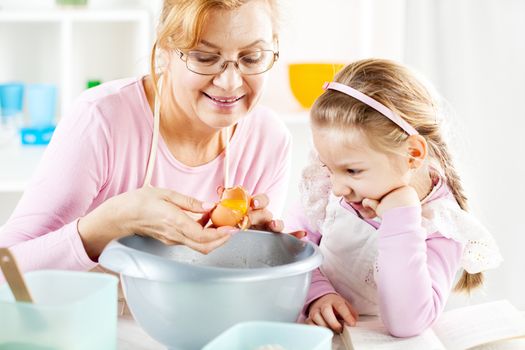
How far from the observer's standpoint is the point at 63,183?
1607 mm

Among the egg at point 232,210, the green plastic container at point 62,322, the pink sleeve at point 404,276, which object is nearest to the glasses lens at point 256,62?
the egg at point 232,210

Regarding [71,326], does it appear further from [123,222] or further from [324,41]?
[324,41]

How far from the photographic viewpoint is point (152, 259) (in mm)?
1120

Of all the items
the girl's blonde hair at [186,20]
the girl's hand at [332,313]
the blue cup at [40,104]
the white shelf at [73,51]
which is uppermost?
the girl's blonde hair at [186,20]

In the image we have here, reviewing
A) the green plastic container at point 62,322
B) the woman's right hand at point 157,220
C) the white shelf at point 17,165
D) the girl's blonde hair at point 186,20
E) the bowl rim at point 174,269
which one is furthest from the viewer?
the white shelf at point 17,165

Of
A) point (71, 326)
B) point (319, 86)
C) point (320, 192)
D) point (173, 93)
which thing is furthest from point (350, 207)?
point (319, 86)

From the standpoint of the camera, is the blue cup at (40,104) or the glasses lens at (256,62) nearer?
the glasses lens at (256,62)

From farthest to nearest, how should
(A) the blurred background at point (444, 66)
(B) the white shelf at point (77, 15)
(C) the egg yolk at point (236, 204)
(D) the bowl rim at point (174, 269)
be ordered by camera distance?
(A) the blurred background at point (444, 66) → (B) the white shelf at point (77, 15) → (C) the egg yolk at point (236, 204) → (D) the bowl rim at point (174, 269)

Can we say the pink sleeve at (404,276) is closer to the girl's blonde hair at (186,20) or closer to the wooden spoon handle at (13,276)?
the girl's blonde hair at (186,20)

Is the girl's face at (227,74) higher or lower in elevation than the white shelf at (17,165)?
higher

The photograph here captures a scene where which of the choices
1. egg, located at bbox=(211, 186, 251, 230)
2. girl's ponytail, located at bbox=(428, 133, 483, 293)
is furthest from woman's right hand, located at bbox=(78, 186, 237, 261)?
girl's ponytail, located at bbox=(428, 133, 483, 293)

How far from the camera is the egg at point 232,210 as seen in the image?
1349 millimetres

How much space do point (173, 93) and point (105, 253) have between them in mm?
633

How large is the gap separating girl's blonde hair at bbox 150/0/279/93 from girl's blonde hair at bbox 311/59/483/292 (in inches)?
9.5
